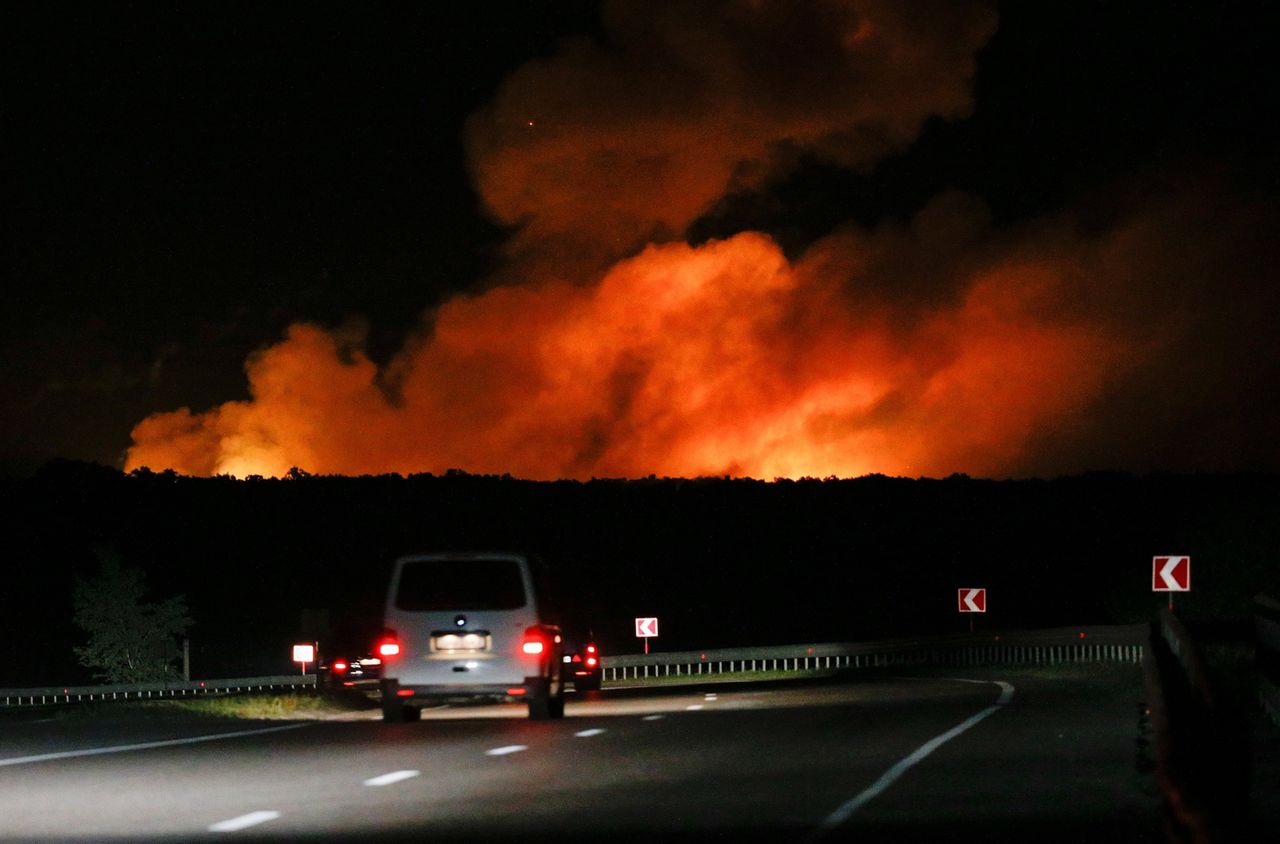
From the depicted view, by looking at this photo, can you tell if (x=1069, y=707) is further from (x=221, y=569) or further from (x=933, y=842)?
(x=221, y=569)

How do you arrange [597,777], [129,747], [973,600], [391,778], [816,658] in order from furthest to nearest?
[816,658] → [973,600] → [129,747] → [391,778] → [597,777]

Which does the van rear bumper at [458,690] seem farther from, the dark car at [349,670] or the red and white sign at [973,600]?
the red and white sign at [973,600]

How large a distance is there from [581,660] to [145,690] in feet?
105

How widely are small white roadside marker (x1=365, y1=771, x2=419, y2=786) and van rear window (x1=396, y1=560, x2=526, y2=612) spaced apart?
919cm

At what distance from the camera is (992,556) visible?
186m

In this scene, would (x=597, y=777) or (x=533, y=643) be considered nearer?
(x=597, y=777)

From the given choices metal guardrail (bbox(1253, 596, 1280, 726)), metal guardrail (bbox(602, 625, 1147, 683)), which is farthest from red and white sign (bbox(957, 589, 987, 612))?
metal guardrail (bbox(1253, 596, 1280, 726))

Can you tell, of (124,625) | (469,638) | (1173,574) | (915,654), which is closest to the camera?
(469,638)

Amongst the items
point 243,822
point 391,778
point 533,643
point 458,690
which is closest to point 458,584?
point 533,643

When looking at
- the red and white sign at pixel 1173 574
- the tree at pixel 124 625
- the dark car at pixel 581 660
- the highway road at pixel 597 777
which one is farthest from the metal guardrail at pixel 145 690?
the highway road at pixel 597 777

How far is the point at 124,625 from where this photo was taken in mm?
76250

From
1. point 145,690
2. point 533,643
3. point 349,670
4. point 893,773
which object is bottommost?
point 893,773

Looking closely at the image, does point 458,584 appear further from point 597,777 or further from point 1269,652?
point 597,777

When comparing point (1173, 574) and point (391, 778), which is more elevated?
point (1173, 574)
